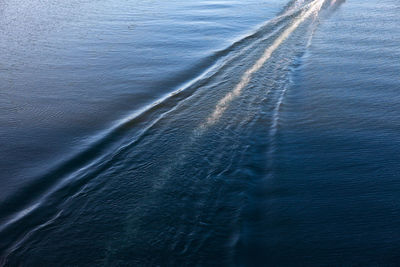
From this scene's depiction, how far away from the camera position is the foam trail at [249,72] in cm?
961

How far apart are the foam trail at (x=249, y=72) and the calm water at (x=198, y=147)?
0.06 metres

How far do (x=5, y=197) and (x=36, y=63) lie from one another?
6.53 metres

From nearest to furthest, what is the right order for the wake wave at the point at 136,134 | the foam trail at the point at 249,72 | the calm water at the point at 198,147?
the calm water at the point at 198,147 → the wake wave at the point at 136,134 → the foam trail at the point at 249,72

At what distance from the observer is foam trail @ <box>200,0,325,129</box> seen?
9615 mm

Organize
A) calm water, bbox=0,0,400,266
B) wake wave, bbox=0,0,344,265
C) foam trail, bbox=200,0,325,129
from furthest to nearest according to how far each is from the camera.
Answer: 1. foam trail, bbox=200,0,325,129
2. wake wave, bbox=0,0,344,265
3. calm water, bbox=0,0,400,266

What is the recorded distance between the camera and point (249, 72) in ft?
39.9


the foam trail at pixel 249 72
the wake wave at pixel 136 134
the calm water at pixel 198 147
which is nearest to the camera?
the calm water at pixel 198 147

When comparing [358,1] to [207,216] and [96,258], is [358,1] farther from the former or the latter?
[96,258]

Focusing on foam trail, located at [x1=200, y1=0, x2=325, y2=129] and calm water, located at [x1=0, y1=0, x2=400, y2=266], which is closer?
calm water, located at [x1=0, y1=0, x2=400, y2=266]

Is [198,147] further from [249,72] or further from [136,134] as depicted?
[249,72]

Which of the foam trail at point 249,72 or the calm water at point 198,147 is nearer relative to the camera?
the calm water at point 198,147

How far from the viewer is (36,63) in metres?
12.3

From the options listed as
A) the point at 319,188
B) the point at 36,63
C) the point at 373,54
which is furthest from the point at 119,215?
the point at 373,54

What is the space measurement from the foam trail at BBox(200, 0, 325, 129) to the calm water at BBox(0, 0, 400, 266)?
0.20 ft
